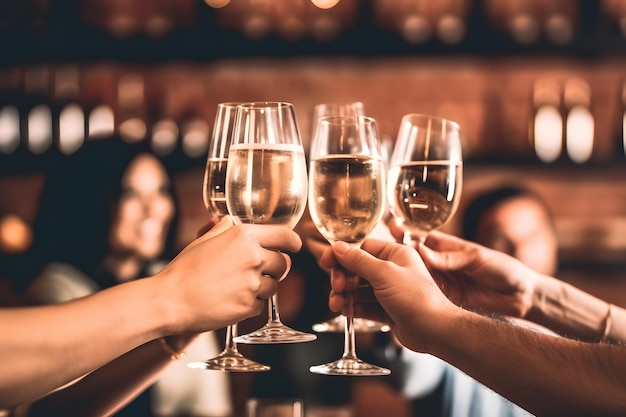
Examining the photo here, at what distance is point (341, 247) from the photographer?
1.25 metres

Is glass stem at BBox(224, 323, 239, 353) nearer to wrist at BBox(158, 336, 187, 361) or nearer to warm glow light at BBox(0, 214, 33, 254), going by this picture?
wrist at BBox(158, 336, 187, 361)

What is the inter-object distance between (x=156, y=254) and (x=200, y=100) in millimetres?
1003

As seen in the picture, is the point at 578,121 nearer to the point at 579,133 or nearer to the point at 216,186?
the point at 579,133

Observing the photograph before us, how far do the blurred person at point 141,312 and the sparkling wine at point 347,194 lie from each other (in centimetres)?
9

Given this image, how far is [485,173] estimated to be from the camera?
366 centimetres

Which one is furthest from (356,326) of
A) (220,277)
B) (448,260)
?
(220,277)

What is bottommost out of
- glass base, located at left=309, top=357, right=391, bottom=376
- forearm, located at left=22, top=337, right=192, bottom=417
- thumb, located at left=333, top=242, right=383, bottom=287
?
forearm, located at left=22, top=337, right=192, bottom=417

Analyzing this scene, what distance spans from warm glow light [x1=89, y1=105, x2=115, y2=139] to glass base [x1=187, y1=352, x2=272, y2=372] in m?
2.65

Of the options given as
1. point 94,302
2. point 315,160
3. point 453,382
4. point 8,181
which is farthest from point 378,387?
point 94,302

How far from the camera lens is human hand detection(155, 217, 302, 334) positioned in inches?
42.6

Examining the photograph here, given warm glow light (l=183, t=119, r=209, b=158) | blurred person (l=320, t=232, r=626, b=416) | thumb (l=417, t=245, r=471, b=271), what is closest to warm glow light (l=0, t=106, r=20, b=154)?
warm glow light (l=183, t=119, r=209, b=158)

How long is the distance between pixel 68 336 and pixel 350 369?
0.43 m

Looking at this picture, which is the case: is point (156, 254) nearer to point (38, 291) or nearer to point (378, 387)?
point (38, 291)

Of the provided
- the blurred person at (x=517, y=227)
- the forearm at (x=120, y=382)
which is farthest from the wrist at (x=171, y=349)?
the blurred person at (x=517, y=227)
